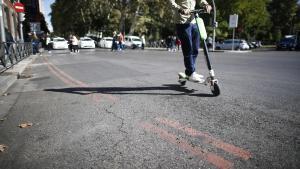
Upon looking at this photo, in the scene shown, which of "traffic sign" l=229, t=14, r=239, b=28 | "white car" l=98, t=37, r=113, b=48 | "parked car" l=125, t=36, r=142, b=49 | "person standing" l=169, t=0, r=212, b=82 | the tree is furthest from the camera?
the tree

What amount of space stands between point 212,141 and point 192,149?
28 cm

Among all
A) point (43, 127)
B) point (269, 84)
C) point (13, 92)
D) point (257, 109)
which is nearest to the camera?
point (43, 127)

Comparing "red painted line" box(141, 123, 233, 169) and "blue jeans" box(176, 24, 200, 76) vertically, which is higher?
"blue jeans" box(176, 24, 200, 76)

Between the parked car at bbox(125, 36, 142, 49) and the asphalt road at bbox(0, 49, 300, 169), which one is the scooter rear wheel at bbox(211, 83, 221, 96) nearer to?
the asphalt road at bbox(0, 49, 300, 169)

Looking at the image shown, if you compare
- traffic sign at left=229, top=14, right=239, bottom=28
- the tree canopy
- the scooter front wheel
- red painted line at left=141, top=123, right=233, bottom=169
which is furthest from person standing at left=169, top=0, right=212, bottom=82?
the tree canopy

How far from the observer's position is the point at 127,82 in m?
7.03

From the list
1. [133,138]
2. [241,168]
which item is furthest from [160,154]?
[241,168]

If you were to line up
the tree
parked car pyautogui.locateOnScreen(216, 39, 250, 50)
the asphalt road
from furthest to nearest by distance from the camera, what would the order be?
the tree, parked car pyautogui.locateOnScreen(216, 39, 250, 50), the asphalt road

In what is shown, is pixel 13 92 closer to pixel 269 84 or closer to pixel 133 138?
pixel 133 138

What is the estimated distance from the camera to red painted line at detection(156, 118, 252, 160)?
2.69 meters

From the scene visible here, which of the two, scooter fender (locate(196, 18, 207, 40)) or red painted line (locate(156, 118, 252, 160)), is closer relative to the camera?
red painted line (locate(156, 118, 252, 160))

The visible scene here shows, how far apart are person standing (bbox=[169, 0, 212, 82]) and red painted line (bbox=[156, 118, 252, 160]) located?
2.10 meters

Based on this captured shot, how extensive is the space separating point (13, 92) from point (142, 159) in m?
4.90

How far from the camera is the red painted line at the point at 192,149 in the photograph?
2.53 metres
